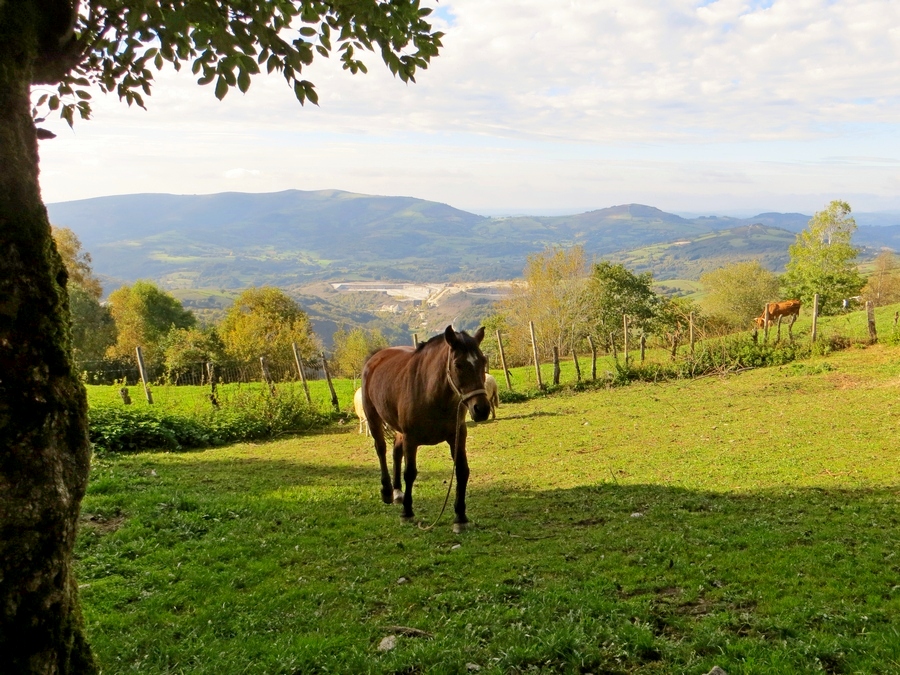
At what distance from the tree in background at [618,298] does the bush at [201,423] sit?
32.8m

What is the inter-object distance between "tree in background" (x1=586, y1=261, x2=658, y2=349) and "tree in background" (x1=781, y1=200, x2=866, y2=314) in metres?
12.4

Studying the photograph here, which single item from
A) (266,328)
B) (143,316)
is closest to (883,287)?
(266,328)

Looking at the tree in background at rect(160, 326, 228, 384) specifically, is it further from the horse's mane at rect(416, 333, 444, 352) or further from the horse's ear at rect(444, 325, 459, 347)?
the horse's ear at rect(444, 325, 459, 347)

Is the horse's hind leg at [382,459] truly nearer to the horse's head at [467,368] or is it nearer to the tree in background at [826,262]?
the horse's head at [467,368]

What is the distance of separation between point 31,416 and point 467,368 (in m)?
4.64

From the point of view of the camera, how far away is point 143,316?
6366 centimetres

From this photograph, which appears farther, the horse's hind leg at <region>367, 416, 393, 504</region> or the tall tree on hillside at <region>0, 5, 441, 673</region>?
the horse's hind leg at <region>367, 416, 393, 504</region>

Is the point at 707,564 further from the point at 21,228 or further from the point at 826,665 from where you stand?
the point at 21,228

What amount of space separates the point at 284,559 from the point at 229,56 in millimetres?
4933

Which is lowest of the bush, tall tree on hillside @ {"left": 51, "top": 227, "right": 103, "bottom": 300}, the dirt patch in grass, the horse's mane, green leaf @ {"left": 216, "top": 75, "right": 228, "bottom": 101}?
the bush

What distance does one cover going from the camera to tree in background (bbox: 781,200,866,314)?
155ft

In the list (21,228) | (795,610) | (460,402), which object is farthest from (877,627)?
(21,228)

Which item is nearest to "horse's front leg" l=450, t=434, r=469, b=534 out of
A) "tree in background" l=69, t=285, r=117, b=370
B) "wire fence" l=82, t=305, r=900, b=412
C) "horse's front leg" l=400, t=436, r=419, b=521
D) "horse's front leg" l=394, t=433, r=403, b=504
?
"horse's front leg" l=400, t=436, r=419, b=521

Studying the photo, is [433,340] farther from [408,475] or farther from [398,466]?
[398,466]
